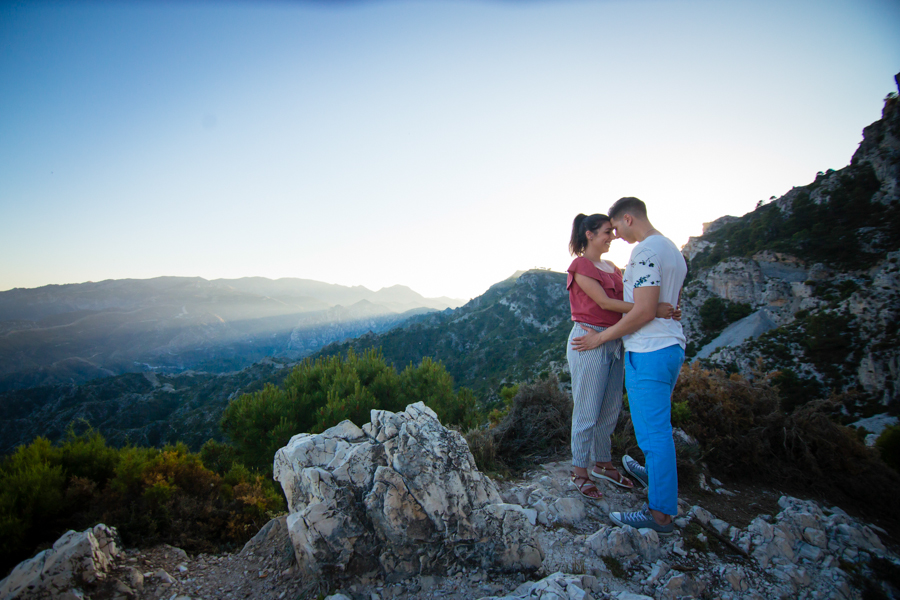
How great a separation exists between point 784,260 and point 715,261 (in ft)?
32.1

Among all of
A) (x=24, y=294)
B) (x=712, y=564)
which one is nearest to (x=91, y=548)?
(x=712, y=564)

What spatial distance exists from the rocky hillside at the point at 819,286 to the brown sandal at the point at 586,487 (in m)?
28.9

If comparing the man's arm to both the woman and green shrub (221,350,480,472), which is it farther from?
green shrub (221,350,480,472)

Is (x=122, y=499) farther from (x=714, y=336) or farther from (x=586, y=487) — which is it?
(x=714, y=336)

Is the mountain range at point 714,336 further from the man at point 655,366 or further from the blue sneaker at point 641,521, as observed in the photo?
the blue sneaker at point 641,521

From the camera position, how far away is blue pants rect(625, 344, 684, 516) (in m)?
2.54

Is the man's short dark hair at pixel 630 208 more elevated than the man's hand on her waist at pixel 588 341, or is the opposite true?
the man's short dark hair at pixel 630 208

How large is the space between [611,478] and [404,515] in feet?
6.79

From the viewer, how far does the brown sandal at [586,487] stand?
2.99 m

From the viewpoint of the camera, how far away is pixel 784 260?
38.3 m

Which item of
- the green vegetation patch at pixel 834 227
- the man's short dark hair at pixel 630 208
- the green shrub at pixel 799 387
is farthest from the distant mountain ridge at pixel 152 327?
the man's short dark hair at pixel 630 208

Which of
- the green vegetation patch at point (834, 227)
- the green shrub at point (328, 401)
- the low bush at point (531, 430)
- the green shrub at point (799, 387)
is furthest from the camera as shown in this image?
the green vegetation patch at point (834, 227)

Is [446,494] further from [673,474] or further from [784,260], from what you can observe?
[784,260]

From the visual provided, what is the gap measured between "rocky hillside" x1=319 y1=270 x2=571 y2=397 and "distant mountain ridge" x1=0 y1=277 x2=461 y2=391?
47.2m
